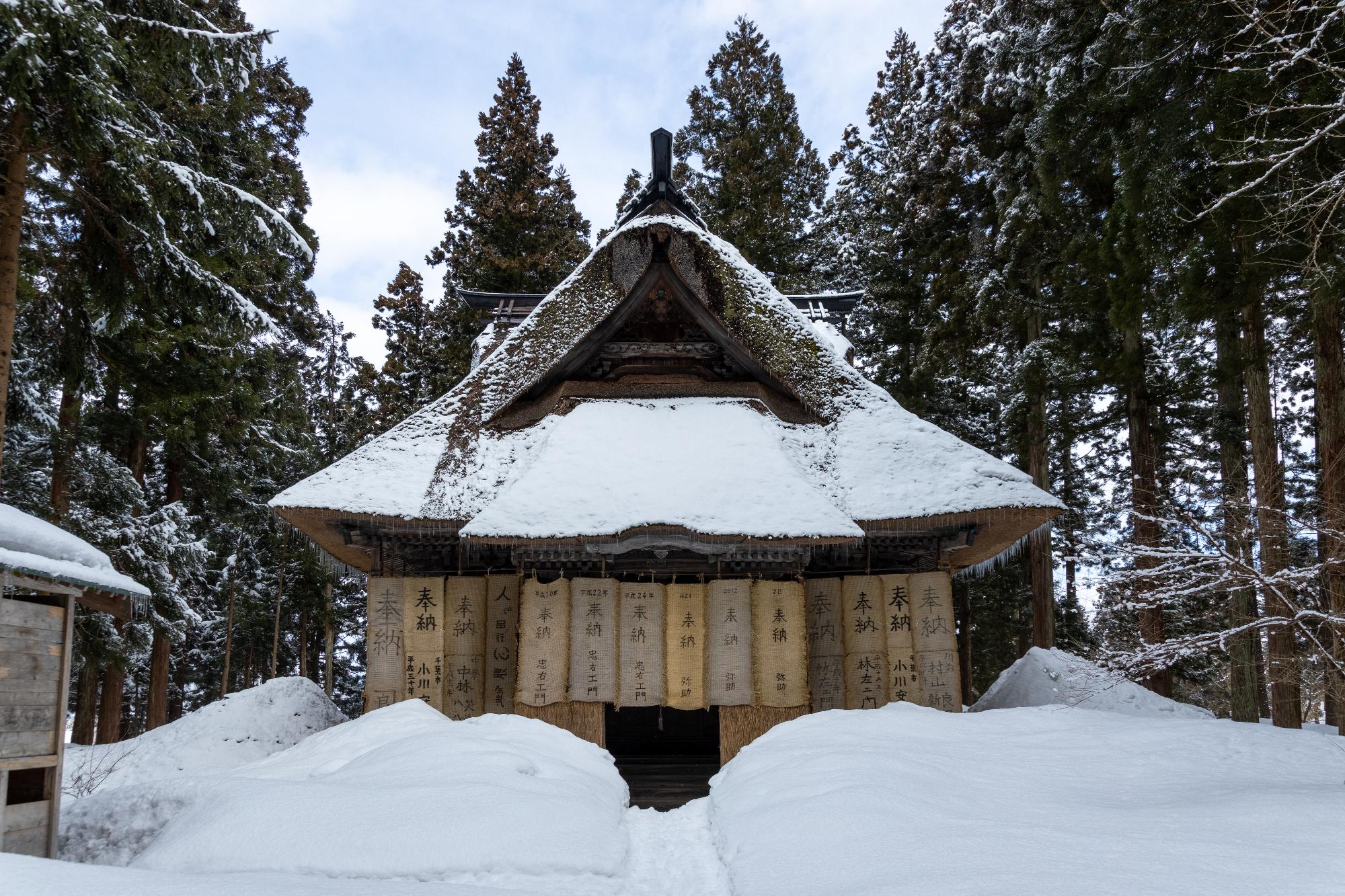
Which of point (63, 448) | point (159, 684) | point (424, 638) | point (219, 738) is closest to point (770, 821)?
point (424, 638)

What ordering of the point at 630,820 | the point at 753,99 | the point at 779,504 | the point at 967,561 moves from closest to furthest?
1. the point at 630,820
2. the point at 779,504
3. the point at 967,561
4. the point at 753,99

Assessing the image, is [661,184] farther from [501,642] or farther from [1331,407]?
[1331,407]

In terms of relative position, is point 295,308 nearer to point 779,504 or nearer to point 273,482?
point 273,482

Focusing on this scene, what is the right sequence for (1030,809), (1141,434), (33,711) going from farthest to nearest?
(1141,434), (33,711), (1030,809)

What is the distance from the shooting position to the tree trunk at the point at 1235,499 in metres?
6.64

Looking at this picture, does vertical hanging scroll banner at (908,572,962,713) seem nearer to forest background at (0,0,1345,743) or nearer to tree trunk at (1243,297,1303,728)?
forest background at (0,0,1345,743)

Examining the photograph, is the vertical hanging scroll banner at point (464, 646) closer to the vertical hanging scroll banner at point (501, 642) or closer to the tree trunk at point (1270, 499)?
the vertical hanging scroll banner at point (501, 642)

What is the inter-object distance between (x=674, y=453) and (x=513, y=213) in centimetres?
1265

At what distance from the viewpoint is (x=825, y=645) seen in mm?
9727

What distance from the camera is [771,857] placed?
13.2ft

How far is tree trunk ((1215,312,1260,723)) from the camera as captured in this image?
6645 mm

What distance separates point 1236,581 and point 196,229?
9964 millimetres

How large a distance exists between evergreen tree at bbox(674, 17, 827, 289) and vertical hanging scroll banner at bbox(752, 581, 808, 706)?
12.7 metres

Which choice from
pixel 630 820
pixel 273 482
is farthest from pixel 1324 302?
pixel 273 482
